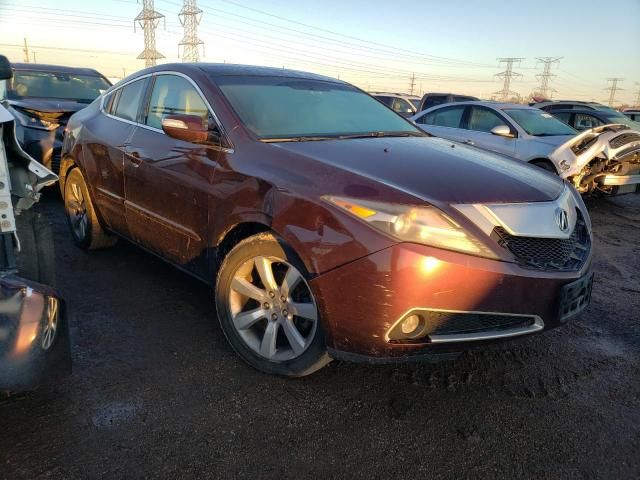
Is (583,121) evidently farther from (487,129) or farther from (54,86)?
(54,86)

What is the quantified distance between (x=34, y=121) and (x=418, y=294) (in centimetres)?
601

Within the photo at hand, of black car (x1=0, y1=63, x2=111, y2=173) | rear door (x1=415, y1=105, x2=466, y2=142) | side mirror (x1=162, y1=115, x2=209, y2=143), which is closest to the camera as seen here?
side mirror (x1=162, y1=115, x2=209, y2=143)

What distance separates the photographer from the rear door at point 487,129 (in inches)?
300

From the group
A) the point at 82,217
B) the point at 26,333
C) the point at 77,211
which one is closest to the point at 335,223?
the point at 26,333

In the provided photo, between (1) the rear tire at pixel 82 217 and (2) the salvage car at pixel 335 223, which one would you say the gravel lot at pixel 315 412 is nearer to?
(2) the salvage car at pixel 335 223

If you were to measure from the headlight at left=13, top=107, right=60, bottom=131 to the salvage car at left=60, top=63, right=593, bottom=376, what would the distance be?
3.27 metres

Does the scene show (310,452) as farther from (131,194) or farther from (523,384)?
(131,194)

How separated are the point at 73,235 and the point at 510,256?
13.4 ft

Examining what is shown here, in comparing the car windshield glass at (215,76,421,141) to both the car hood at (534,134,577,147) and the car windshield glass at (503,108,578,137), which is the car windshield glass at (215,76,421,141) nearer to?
the car hood at (534,134,577,147)

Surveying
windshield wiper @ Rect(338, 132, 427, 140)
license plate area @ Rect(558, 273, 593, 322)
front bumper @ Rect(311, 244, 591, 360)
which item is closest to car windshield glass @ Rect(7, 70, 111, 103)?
windshield wiper @ Rect(338, 132, 427, 140)

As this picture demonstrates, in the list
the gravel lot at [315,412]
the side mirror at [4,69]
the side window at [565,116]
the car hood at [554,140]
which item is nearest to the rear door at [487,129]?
the car hood at [554,140]

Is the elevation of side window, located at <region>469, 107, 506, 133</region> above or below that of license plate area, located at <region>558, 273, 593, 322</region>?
above

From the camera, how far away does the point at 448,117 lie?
28.8ft

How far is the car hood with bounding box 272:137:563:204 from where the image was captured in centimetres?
233
